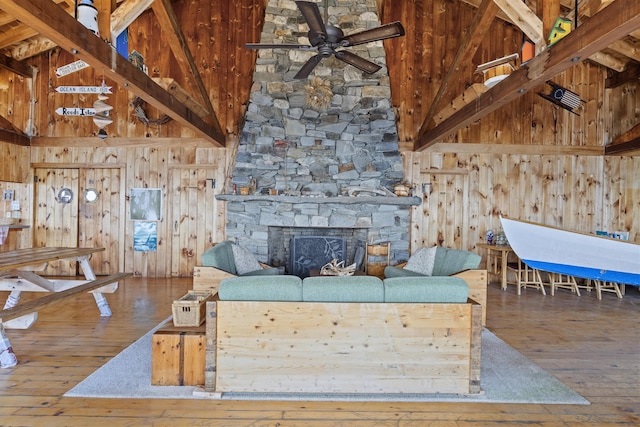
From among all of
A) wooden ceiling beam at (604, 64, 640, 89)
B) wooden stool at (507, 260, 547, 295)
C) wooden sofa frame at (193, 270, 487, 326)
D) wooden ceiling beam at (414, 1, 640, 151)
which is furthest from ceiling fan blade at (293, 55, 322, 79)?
wooden ceiling beam at (604, 64, 640, 89)

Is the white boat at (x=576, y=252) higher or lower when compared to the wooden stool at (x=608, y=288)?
higher

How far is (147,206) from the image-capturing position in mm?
6781

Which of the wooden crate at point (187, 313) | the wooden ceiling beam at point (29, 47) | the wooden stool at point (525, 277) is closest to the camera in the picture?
the wooden crate at point (187, 313)

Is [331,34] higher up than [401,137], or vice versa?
[331,34]

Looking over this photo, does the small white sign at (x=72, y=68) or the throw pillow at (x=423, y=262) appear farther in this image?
the throw pillow at (x=423, y=262)

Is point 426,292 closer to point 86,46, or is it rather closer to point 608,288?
point 86,46

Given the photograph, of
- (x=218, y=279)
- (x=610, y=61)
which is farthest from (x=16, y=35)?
(x=610, y=61)

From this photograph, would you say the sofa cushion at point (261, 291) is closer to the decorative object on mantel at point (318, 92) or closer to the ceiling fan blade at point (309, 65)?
the ceiling fan blade at point (309, 65)

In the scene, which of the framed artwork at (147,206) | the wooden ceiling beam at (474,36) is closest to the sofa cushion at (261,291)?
the wooden ceiling beam at (474,36)

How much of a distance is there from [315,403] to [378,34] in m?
2.98

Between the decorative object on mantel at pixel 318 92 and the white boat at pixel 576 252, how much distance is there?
3.56 meters

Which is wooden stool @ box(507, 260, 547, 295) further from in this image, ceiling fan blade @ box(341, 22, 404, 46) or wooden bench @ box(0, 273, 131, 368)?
wooden bench @ box(0, 273, 131, 368)

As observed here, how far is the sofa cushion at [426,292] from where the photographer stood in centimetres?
257

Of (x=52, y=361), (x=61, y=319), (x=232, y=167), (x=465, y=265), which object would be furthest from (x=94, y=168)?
(x=465, y=265)
